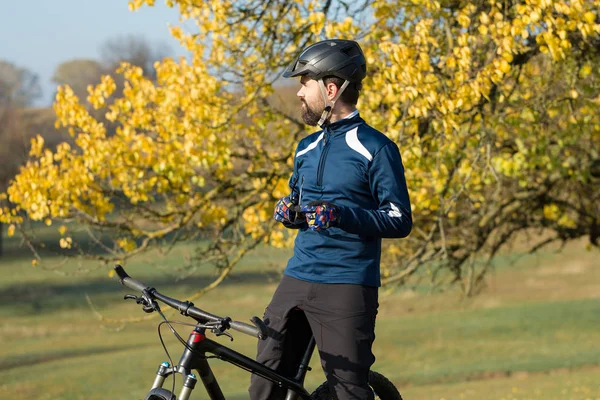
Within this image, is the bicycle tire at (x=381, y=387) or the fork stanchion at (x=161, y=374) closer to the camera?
the fork stanchion at (x=161, y=374)

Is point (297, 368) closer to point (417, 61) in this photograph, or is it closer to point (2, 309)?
point (417, 61)

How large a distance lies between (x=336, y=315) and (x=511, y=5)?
549 cm

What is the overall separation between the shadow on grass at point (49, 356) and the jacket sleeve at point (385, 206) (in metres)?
25.3

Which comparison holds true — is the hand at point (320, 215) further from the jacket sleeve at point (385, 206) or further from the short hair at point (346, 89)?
the short hair at point (346, 89)

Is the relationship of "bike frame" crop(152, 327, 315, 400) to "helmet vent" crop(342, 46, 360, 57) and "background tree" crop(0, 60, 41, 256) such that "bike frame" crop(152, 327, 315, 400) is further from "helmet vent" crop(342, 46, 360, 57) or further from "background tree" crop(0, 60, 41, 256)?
"background tree" crop(0, 60, 41, 256)

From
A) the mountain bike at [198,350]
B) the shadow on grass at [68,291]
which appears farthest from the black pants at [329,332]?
the shadow on grass at [68,291]

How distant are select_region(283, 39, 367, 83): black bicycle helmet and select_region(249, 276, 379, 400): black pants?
89 centimetres

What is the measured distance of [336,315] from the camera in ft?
12.5

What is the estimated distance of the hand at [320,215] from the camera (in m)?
3.49

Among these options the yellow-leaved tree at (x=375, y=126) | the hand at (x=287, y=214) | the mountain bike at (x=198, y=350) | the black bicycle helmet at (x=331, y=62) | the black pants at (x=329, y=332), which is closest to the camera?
the mountain bike at (x=198, y=350)

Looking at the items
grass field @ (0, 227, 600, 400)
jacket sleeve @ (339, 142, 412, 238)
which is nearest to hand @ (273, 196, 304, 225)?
jacket sleeve @ (339, 142, 412, 238)

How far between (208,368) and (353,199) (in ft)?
2.96

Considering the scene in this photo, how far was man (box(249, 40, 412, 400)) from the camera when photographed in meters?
3.73

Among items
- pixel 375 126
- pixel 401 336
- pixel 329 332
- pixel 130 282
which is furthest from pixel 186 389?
pixel 401 336
